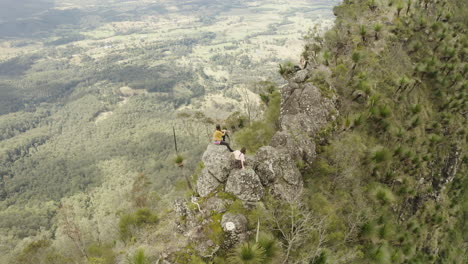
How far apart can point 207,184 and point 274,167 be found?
4238 mm

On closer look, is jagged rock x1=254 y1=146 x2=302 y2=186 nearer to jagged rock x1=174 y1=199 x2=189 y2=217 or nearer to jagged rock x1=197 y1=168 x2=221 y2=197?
jagged rock x1=197 y1=168 x2=221 y2=197

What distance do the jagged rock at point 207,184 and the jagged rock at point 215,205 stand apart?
87 centimetres

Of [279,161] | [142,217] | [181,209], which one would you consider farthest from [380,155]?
[142,217]

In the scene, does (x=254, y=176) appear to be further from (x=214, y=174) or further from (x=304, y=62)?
(x=304, y=62)

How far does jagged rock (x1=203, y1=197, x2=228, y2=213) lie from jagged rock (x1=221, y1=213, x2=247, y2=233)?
0.59 meters

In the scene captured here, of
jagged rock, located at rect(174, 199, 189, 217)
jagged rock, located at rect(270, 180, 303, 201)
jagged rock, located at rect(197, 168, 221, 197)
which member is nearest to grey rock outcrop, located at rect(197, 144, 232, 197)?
jagged rock, located at rect(197, 168, 221, 197)

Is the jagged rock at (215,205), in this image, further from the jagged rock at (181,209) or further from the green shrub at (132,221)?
the green shrub at (132,221)

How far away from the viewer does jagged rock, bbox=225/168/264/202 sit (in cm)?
1567

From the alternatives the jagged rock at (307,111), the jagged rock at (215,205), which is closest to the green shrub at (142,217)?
the jagged rock at (215,205)

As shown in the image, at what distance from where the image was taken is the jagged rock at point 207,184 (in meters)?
16.8

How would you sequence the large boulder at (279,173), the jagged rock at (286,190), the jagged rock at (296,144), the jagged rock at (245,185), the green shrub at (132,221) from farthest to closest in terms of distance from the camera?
the green shrub at (132,221) → the jagged rock at (296,144) → the large boulder at (279,173) → the jagged rock at (286,190) → the jagged rock at (245,185)

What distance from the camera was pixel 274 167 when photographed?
55.9 ft

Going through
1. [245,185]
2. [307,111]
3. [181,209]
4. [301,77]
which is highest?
[301,77]

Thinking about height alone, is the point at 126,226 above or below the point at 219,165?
below
